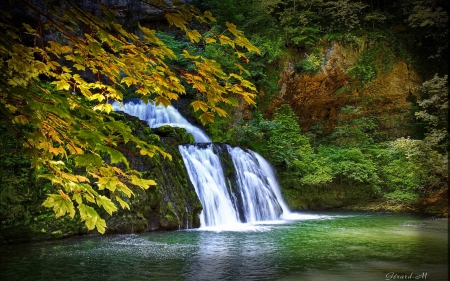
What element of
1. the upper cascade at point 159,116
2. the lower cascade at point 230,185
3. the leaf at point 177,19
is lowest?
the lower cascade at point 230,185

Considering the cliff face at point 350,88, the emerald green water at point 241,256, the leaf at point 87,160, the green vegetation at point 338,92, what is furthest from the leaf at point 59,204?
the cliff face at point 350,88

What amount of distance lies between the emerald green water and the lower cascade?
1953 mm

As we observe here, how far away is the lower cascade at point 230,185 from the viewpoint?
1030cm

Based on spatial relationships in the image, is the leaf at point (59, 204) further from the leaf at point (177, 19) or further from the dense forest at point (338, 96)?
the dense forest at point (338, 96)

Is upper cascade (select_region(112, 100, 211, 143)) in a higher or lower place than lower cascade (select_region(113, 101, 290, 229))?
higher

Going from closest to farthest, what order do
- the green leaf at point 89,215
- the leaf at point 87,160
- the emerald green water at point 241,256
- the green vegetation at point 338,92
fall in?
the leaf at point 87,160 → the green leaf at point 89,215 → the emerald green water at point 241,256 → the green vegetation at point 338,92

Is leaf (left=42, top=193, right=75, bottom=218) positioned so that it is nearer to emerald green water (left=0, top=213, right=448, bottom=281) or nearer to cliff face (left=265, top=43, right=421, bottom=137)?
emerald green water (left=0, top=213, right=448, bottom=281)

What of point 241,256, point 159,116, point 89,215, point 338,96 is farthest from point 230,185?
point 89,215

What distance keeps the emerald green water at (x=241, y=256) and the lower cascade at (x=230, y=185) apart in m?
1.95

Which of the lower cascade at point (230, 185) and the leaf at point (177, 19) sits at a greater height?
the leaf at point (177, 19)

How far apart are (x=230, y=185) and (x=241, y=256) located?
571 centimetres

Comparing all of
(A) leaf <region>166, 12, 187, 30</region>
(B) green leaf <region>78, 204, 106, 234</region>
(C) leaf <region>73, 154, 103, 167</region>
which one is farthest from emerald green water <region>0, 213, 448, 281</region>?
(A) leaf <region>166, 12, 187, 30</region>

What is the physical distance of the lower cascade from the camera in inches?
406

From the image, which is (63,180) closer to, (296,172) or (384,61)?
(296,172)
